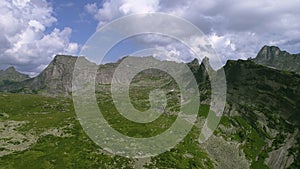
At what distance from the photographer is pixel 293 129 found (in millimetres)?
132500

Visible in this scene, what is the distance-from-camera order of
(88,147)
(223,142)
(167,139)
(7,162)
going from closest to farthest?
(7,162)
(88,147)
(167,139)
(223,142)

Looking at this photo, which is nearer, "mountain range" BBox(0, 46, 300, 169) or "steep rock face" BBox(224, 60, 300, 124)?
"mountain range" BBox(0, 46, 300, 169)

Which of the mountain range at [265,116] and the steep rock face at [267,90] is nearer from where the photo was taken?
the mountain range at [265,116]

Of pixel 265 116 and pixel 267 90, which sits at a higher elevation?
pixel 267 90

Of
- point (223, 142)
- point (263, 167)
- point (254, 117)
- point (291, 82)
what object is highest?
point (291, 82)

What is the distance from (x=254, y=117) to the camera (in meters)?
148

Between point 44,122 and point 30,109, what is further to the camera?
point 30,109

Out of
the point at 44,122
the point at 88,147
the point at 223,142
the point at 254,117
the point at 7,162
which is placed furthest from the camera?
the point at 254,117

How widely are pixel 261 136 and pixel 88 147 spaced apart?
7824cm

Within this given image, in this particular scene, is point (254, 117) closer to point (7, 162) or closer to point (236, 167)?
point (236, 167)

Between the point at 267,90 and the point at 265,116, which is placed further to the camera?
the point at 267,90

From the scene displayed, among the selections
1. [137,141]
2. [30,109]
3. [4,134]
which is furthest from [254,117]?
[30,109]

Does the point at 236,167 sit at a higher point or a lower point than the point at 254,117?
lower

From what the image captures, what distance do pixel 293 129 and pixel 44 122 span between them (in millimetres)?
106741
